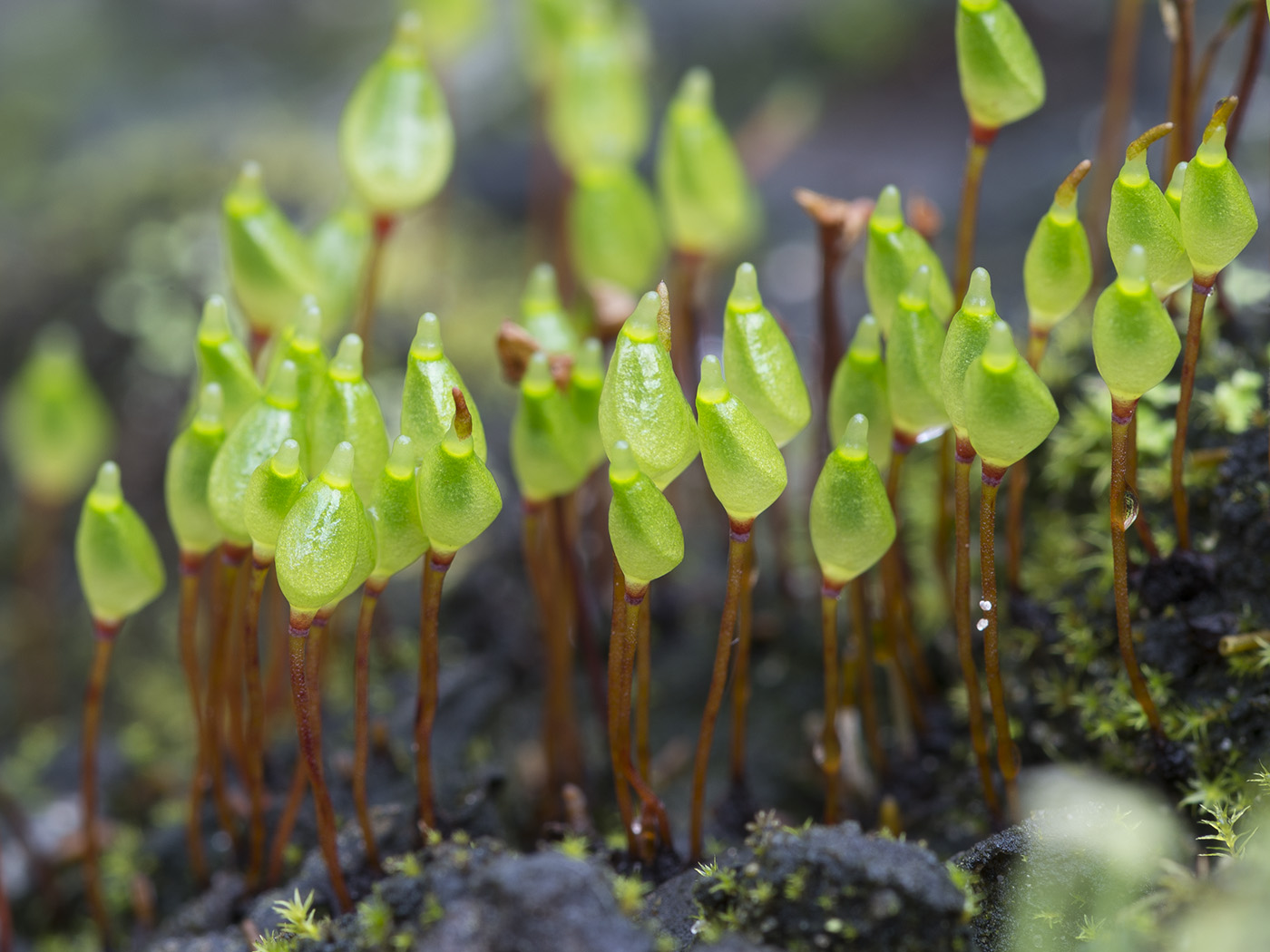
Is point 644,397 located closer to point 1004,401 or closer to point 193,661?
point 1004,401

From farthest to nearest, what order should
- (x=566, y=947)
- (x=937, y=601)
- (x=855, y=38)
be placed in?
(x=855, y=38) → (x=937, y=601) → (x=566, y=947)

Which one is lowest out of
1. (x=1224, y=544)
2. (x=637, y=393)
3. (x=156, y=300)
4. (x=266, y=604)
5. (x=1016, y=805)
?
(x=1016, y=805)

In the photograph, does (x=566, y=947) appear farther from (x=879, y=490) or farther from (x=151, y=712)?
(x=151, y=712)

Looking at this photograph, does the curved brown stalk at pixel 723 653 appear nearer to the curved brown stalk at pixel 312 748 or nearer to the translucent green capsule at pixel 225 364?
the curved brown stalk at pixel 312 748

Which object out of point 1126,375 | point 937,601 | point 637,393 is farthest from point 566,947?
point 937,601

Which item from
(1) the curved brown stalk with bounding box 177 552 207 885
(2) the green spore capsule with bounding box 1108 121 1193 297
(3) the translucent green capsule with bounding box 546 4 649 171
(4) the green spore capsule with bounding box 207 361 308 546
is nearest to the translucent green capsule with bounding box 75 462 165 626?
(1) the curved brown stalk with bounding box 177 552 207 885

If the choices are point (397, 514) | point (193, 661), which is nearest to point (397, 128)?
point (397, 514)

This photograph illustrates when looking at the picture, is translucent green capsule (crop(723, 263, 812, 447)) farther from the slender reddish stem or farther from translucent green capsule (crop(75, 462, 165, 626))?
translucent green capsule (crop(75, 462, 165, 626))
